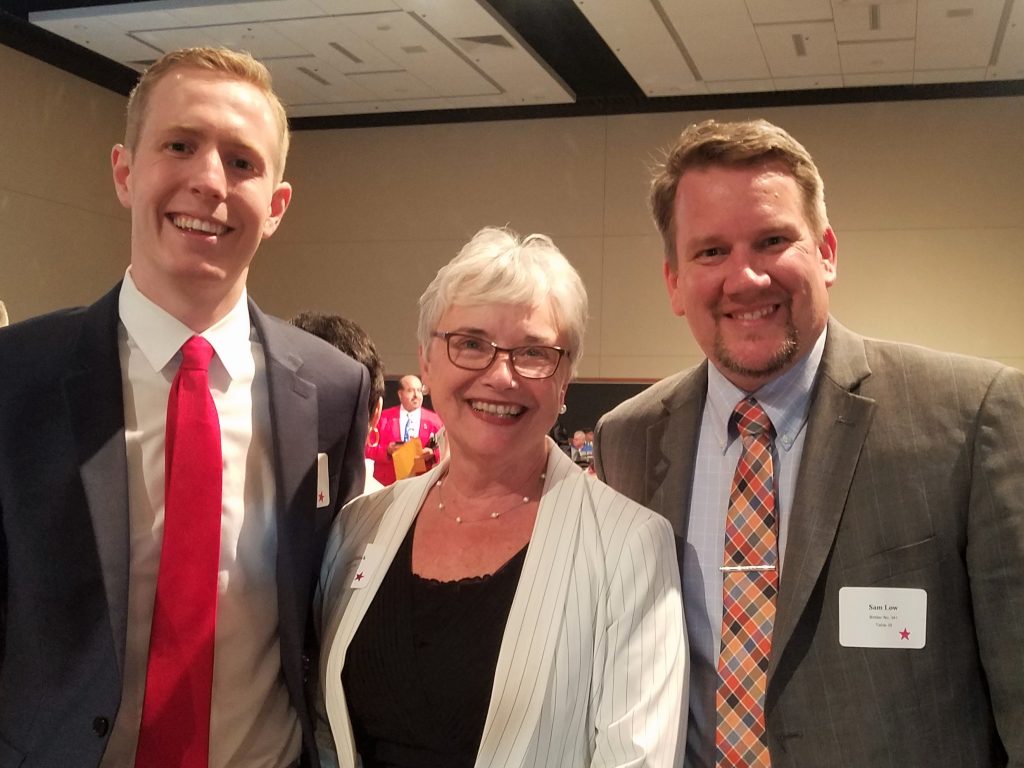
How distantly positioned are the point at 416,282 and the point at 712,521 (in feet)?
29.9

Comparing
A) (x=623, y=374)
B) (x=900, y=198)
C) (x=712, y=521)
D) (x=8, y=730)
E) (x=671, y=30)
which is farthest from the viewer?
(x=623, y=374)

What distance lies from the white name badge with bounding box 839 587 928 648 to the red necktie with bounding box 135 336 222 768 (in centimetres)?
114

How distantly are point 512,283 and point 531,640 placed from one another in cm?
67

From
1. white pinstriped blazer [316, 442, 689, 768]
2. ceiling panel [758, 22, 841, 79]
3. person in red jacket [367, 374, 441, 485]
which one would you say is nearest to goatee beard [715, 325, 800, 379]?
white pinstriped blazer [316, 442, 689, 768]

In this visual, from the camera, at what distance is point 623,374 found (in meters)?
9.97

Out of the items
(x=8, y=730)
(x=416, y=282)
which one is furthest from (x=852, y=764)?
(x=416, y=282)

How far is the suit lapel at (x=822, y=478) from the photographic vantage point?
172 cm

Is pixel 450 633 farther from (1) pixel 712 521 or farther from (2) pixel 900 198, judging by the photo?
(2) pixel 900 198

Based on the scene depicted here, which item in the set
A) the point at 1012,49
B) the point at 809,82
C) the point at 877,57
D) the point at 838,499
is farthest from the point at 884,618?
the point at 809,82

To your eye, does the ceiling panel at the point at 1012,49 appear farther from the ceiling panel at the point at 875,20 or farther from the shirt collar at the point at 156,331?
the shirt collar at the point at 156,331

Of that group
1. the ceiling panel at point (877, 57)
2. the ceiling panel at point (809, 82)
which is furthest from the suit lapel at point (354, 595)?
the ceiling panel at point (809, 82)

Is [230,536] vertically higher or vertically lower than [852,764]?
higher

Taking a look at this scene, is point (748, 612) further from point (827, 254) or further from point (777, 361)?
point (827, 254)

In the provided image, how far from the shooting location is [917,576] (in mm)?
1704
